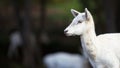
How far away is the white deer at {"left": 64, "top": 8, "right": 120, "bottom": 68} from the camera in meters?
4.05

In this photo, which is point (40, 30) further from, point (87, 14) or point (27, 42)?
point (87, 14)

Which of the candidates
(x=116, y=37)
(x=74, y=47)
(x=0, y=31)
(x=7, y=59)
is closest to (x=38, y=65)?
(x=7, y=59)

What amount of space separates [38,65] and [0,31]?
5.59 metres

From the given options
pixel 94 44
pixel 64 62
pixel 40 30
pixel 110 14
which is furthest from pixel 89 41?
pixel 40 30

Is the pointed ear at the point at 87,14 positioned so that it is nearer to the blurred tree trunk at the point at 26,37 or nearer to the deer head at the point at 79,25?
the deer head at the point at 79,25

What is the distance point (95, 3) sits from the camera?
1659 cm

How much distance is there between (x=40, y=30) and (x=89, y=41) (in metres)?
18.5

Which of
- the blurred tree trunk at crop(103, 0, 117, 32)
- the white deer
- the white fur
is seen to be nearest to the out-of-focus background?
the blurred tree trunk at crop(103, 0, 117, 32)

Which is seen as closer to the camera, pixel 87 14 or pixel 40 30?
pixel 87 14

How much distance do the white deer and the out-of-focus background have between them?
9615mm

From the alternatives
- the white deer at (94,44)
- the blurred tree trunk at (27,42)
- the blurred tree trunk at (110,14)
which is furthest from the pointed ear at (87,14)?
the blurred tree trunk at (27,42)

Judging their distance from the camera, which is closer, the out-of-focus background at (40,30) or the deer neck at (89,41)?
the deer neck at (89,41)

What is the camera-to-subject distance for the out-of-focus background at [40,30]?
51.5 feet

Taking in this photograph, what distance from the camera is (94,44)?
4.09 meters
